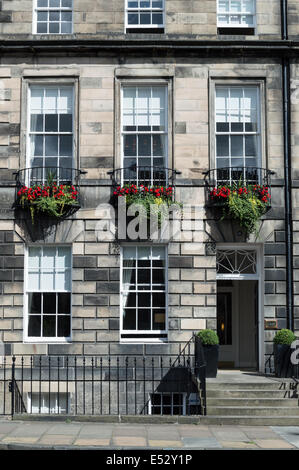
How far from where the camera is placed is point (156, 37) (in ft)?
53.3

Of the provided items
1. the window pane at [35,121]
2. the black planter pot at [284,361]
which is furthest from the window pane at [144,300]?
the window pane at [35,121]

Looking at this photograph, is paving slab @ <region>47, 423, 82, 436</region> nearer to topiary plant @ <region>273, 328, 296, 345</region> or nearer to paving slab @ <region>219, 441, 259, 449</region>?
paving slab @ <region>219, 441, 259, 449</region>

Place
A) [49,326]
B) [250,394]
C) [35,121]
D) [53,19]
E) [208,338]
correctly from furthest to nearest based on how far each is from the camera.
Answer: [53,19], [35,121], [49,326], [208,338], [250,394]

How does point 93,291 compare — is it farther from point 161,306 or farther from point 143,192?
point 143,192

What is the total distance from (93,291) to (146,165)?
3.55m

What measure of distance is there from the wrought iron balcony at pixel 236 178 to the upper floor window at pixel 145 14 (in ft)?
13.7

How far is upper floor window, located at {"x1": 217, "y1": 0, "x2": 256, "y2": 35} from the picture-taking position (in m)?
16.7

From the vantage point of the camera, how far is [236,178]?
16.3m

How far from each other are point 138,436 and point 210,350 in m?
3.87

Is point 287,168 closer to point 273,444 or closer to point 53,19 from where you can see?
point 53,19

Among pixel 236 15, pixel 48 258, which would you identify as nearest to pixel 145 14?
pixel 236 15

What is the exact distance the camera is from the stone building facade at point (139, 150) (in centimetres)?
1575

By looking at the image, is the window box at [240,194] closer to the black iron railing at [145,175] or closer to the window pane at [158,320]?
the black iron railing at [145,175]
